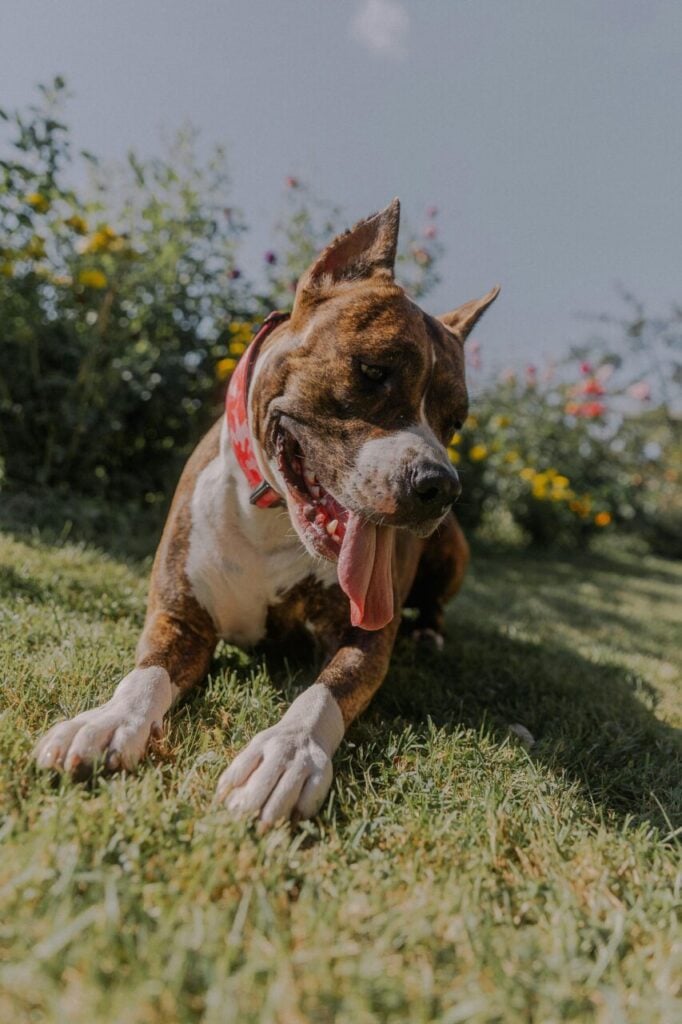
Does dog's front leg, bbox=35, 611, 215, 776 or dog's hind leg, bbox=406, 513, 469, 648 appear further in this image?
dog's hind leg, bbox=406, 513, 469, 648

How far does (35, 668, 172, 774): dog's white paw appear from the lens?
5.13 ft

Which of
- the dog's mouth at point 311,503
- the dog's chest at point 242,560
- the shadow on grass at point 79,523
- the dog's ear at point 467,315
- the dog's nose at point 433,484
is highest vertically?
the dog's ear at point 467,315

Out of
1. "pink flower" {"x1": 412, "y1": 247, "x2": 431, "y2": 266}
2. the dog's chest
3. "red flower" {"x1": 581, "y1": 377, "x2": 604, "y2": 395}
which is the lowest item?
the dog's chest

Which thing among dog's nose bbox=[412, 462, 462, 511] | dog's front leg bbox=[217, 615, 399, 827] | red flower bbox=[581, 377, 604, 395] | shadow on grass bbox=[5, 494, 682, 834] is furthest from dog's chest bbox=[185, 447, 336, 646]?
red flower bbox=[581, 377, 604, 395]

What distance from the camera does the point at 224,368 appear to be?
15.6 ft

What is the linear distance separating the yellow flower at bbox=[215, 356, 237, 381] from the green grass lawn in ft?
8.31

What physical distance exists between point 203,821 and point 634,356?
44.9ft

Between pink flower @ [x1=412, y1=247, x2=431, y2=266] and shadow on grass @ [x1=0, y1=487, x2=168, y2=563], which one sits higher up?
pink flower @ [x1=412, y1=247, x2=431, y2=266]

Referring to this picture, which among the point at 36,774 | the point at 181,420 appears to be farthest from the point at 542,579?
the point at 36,774

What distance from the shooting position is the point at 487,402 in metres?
8.16

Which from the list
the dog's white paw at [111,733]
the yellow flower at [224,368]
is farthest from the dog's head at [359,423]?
the yellow flower at [224,368]

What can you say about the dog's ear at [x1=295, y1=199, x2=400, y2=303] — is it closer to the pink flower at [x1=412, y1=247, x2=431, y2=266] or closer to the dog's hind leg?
the dog's hind leg

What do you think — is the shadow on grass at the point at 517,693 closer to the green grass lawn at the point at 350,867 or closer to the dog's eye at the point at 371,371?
the green grass lawn at the point at 350,867

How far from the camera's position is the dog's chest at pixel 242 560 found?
7.85 feet
